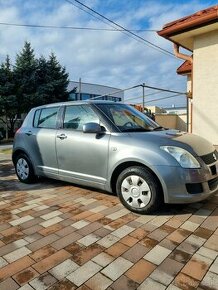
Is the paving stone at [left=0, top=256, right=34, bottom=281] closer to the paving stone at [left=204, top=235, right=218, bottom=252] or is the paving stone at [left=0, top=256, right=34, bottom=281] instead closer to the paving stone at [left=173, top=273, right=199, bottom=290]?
the paving stone at [left=173, top=273, right=199, bottom=290]

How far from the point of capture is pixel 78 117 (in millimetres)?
4559

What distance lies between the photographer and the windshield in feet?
13.7

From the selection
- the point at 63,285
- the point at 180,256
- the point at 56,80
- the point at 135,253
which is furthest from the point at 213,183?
the point at 56,80

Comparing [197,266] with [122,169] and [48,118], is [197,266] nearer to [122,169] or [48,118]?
[122,169]

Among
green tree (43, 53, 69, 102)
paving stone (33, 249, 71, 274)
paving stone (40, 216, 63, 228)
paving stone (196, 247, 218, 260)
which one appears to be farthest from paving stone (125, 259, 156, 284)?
green tree (43, 53, 69, 102)

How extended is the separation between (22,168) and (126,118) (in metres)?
2.40

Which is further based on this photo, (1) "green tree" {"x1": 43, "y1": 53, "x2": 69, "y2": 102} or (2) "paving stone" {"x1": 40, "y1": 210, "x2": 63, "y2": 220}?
(1) "green tree" {"x1": 43, "y1": 53, "x2": 69, "y2": 102}

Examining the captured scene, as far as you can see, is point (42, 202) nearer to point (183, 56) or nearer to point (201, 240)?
point (201, 240)

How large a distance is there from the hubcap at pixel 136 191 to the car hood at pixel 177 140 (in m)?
0.52

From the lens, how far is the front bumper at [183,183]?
3381 millimetres

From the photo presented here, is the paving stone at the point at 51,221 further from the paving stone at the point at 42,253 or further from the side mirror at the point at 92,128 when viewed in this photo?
the side mirror at the point at 92,128

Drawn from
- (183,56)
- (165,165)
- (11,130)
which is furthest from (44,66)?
(165,165)

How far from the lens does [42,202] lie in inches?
167

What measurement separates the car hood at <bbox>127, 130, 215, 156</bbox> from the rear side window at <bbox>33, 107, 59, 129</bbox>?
1.66 metres
